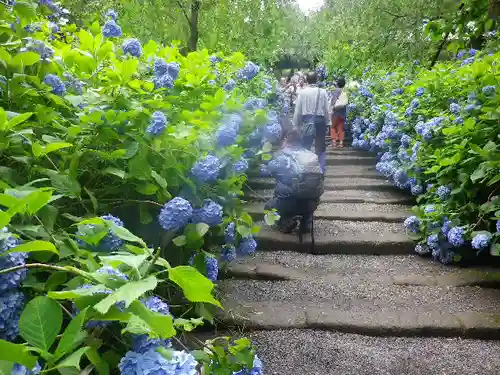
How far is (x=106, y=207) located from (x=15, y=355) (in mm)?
1221

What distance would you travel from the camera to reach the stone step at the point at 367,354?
2902mm

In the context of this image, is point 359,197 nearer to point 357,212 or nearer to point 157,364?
point 357,212

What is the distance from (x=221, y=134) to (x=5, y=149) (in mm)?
1206

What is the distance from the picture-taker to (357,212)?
566cm

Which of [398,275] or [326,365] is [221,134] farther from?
[398,275]

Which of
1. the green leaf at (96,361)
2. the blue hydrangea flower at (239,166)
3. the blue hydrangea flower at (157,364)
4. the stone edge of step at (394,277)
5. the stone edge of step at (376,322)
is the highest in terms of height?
the blue hydrangea flower at (239,166)

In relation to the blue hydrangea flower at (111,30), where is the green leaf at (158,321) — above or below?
below

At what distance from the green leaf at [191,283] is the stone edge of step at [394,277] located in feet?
9.93

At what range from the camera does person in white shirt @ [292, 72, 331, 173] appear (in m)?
7.12

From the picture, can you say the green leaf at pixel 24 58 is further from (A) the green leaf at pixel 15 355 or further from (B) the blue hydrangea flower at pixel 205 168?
(A) the green leaf at pixel 15 355

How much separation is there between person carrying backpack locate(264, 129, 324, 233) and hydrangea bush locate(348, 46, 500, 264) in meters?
0.94

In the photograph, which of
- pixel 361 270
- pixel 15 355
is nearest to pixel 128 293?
pixel 15 355

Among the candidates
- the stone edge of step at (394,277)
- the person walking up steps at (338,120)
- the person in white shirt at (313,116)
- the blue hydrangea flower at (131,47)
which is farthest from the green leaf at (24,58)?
the person walking up steps at (338,120)

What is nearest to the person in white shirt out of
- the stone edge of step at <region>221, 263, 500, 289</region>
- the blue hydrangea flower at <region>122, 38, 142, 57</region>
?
the stone edge of step at <region>221, 263, 500, 289</region>
